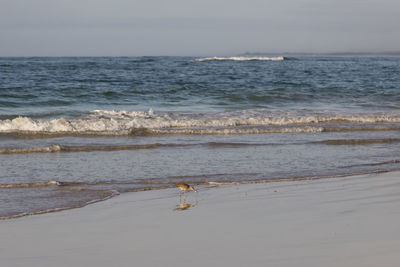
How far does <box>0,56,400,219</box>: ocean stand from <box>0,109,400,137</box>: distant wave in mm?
28

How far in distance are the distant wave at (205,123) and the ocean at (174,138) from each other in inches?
1.1

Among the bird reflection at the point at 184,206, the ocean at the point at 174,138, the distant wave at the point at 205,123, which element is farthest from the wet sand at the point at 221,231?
the distant wave at the point at 205,123

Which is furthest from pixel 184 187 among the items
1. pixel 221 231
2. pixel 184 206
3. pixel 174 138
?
pixel 174 138

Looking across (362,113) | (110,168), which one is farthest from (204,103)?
(110,168)

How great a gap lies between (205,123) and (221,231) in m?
9.18

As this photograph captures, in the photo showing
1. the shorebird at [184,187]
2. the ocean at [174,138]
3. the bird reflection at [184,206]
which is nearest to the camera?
the bird reflection at [184,206]

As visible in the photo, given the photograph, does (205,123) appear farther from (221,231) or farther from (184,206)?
(221,231)

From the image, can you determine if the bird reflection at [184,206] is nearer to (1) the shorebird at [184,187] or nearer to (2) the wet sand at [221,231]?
(2) the wet sand at [221,231]

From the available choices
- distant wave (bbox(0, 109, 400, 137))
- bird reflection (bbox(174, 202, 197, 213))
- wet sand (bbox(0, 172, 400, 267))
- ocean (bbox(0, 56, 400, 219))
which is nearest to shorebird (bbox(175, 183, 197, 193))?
wet sand (bbox(0, 172, 400, 267))

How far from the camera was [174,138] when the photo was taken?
1220cm

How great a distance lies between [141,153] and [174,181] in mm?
2410

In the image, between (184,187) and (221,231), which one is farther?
(184,187)

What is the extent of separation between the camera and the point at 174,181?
323 inches

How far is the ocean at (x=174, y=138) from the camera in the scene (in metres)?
8.23
